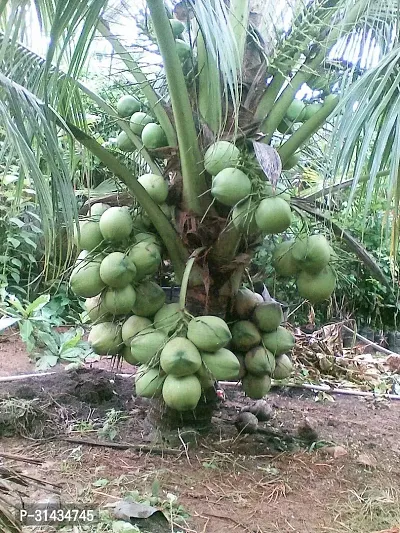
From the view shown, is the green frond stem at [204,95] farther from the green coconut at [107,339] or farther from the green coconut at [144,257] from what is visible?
the green coconut at [107,339]

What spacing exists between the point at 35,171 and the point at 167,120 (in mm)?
780

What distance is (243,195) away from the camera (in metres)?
1.83

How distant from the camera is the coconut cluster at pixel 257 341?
2129mm

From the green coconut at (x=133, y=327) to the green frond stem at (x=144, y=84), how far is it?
0.62 meters

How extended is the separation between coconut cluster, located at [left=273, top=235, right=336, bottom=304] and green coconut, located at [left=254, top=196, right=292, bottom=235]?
24 cm

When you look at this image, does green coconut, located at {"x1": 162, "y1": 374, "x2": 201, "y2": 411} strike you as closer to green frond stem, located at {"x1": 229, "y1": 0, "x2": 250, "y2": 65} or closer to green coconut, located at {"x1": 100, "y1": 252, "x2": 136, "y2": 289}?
green coconut, located at {"x1": 100, "y1": 252, "x2": 136, "y2": 289}

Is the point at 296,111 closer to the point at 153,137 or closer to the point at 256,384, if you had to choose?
the point at 153,137

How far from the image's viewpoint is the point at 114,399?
8.42 ft

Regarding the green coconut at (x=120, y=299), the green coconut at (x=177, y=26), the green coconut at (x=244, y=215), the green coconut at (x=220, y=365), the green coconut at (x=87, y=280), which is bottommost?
the green coconut at (x=220, y=365)

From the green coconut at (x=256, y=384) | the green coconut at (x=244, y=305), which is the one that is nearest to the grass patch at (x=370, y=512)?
the green coconut at (x=256, y=384)

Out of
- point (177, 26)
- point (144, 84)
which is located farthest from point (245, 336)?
point (177, 26)

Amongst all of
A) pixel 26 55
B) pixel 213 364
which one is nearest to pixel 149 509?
pixel 213 364

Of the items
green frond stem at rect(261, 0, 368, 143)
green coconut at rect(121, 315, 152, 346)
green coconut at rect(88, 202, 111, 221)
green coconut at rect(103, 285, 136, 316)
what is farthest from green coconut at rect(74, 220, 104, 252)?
green frond stem at rect(261, 0, 368, 143)

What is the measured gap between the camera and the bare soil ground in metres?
1.69
